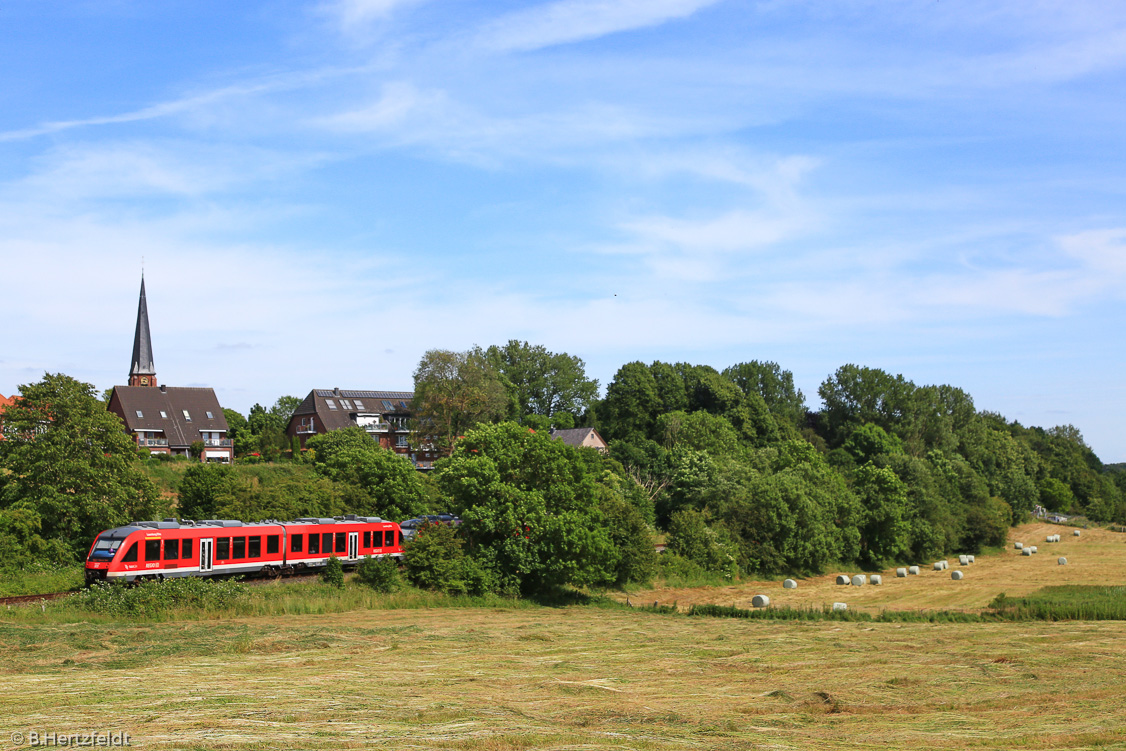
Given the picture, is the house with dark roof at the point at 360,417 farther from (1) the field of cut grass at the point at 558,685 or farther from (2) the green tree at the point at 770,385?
(1) the field of cut grass at the point at 558,685

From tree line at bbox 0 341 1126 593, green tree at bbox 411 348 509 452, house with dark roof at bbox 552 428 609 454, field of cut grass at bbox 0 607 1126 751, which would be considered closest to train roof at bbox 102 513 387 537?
tree line at bbox 0 341 1126 593

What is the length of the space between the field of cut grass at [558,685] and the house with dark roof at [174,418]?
6215cm

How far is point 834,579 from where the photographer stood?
64.2 metres

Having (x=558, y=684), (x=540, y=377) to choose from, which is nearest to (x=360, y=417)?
(x=540, y=377)

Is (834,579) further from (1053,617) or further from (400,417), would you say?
(400,417)

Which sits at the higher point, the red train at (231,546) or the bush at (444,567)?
the red train at (231,546)

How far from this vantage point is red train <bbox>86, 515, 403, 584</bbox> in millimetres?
34406

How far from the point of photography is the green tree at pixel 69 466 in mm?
41406

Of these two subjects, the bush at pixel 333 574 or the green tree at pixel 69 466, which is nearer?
the bush at pixel 333 574

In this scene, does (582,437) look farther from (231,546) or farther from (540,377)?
(231,546)

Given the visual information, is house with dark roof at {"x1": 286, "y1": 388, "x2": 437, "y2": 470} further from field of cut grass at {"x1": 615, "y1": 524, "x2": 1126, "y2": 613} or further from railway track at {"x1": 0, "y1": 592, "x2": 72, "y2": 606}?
railway track at {"x1": 0, "y1": 592, "x2": 72, "y2": 606}

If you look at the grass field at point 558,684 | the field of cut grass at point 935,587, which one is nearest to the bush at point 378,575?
the grass field at point 558,684

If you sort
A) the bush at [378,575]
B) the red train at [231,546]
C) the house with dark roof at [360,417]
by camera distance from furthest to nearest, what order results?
the house with dark roof at [360,417]
the bush at [378,575]
the red train at [231,546]

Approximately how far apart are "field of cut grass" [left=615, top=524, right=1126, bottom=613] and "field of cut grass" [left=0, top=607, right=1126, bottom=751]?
52.0ft
